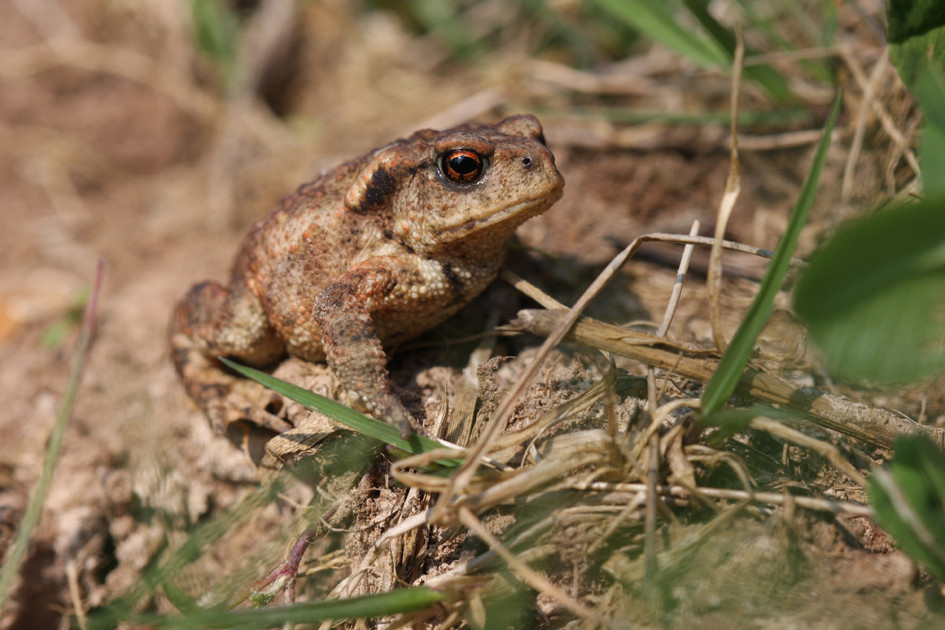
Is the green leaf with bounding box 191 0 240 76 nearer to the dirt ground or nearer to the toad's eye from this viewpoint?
the dirt ground

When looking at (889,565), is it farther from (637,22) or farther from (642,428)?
(637,22)

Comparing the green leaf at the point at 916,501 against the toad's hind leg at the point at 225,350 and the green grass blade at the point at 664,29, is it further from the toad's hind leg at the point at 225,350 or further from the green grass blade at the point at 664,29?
the green grass blade at the point at 664,29

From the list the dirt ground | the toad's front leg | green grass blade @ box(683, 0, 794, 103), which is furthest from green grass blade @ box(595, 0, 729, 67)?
the toad's front leg

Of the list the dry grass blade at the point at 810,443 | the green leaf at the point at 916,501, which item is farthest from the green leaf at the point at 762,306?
the green leaf at the point at 916,501

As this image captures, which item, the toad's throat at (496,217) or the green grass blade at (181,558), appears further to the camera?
the toad's throat at (496,217)

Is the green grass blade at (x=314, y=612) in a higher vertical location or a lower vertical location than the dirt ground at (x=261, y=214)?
lower

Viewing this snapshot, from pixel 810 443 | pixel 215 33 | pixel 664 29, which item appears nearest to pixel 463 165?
pixel 810 443
